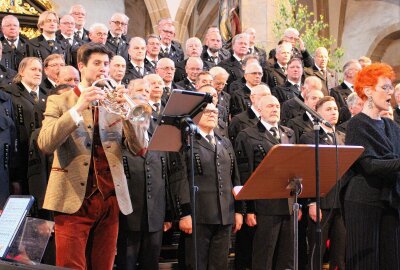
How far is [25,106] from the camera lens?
18.9ft

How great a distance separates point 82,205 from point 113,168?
0.26 m

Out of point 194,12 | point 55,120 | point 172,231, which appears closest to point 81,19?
point 172,231

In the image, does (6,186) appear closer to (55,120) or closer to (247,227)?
(55,120)

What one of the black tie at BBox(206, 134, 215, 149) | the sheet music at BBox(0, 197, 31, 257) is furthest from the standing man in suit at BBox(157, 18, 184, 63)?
the sheet music at BBox(0, 197, 31, 257)

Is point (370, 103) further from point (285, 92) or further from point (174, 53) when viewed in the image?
point (174, 53)

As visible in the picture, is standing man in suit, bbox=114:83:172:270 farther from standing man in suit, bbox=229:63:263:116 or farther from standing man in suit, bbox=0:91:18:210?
standing man in suit, bbox=229:63:263:116

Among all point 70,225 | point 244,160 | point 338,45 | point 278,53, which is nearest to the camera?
point 70,225

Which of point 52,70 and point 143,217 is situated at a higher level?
point 52,70

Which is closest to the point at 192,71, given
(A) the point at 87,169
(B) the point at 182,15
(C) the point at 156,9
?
(A) the point at 87,169

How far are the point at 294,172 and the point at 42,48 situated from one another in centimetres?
449

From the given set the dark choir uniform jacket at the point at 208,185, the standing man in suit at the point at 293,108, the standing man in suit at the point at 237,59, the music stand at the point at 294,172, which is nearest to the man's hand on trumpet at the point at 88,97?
the music stand at the point at 294,172

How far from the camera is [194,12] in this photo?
1769cm

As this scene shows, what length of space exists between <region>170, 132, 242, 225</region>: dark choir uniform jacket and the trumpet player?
1469 millimetres

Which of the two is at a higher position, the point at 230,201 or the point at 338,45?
the point at 338,45
